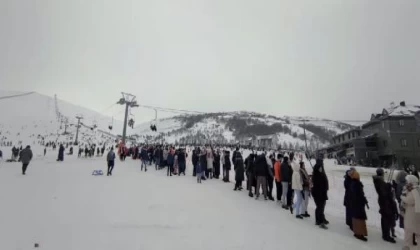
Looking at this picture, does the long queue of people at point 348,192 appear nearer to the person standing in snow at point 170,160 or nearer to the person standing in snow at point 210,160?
the person standing in snow at point 210,160

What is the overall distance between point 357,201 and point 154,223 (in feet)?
19.5

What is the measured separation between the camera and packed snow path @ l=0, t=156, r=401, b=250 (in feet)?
19.6

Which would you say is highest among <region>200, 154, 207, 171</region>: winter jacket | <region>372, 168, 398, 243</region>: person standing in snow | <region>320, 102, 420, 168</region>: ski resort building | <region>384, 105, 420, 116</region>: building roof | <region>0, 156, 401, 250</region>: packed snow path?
<region>384, 105, 420, 116</region>: building roof

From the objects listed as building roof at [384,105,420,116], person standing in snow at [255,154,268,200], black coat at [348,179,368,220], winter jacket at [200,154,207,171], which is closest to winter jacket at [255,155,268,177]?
person standing in snow at [255,154,268,200]

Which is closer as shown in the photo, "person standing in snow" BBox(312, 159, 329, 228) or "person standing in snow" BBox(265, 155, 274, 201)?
"person standing in snow" BBox(312, 159, 329, 228)

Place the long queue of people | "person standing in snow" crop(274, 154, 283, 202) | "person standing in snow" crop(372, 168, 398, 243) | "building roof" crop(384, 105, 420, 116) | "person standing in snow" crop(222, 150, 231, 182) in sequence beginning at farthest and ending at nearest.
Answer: "building roof" crop(384, 105, 420, 116), "person standing in snow" crop(222, 150, 231, 182), "person standing in snow" crop(274, 154, 283, 202), "person standing in snow" crop(372, 168, 398, 243), the long queue of people

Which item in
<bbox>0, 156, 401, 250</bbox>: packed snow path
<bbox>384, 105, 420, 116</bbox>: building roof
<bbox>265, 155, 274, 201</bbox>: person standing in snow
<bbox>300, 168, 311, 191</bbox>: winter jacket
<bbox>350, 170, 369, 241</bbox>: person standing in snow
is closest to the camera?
<bbox>0, 156, 401, 250</bbox>: packed snow path

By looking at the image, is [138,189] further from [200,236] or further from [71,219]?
[200,236]

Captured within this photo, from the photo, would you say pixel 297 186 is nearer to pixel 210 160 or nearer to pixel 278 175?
pixel 278 175

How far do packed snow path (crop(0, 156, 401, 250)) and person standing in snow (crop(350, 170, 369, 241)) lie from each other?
287 millimetres

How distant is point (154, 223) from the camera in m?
7.39

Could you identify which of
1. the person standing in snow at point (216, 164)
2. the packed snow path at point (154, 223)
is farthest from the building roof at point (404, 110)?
the packed snow path at point (154, 223)

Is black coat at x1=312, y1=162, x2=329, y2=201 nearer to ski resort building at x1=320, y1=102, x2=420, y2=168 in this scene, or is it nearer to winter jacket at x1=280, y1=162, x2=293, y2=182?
winter jacket at x1=280, y1=162, x2=293, y2=182

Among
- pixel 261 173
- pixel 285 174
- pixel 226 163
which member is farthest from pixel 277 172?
pixel 226 163
